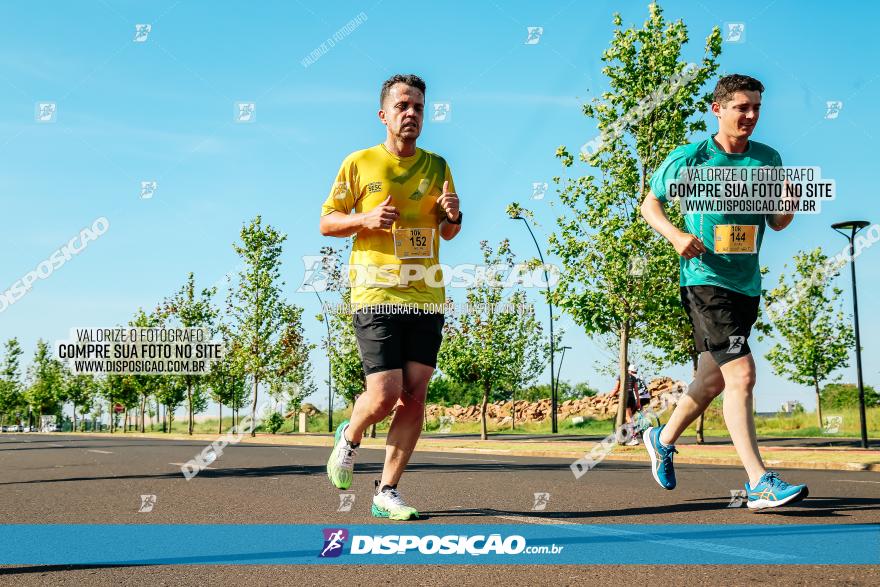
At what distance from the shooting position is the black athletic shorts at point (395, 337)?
173 inches

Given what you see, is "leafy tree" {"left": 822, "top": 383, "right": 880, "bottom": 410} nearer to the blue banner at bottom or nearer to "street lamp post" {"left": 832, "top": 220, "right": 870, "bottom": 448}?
"street lamp post" {"left": 832, "top": 220, "right": 870, "bottom": 448}

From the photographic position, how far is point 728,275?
15.8ft

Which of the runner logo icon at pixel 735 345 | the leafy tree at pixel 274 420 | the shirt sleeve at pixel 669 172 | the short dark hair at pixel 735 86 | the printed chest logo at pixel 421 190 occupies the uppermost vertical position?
the short dark hair at pixel 735 86

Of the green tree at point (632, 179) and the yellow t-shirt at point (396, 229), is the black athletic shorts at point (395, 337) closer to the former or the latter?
the yellow t-shirt at point (396, 229)

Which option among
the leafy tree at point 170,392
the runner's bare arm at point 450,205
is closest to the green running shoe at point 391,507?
the runner's bare arm at point 450,205

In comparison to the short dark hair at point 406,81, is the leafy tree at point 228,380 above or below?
below

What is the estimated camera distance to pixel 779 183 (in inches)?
194

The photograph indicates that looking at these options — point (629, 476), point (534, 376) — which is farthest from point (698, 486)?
point (534, 376)

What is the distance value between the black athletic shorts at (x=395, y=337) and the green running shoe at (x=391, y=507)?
0.80 m

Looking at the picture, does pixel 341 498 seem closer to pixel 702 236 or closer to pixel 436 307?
pixel 436 307

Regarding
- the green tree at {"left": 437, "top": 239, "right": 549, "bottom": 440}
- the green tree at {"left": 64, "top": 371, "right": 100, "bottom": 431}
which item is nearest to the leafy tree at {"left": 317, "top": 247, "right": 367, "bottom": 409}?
the green tree at {"left": 437, "top": 239, "right": 549, "bottom": 440}

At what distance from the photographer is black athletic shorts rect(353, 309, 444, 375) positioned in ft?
14.4

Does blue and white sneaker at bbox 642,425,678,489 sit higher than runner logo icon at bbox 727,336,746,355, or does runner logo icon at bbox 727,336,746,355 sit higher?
runner logo icon at bbox 727,336,746,355

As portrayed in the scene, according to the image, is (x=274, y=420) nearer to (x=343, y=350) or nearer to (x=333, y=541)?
(x=343, y=350)
